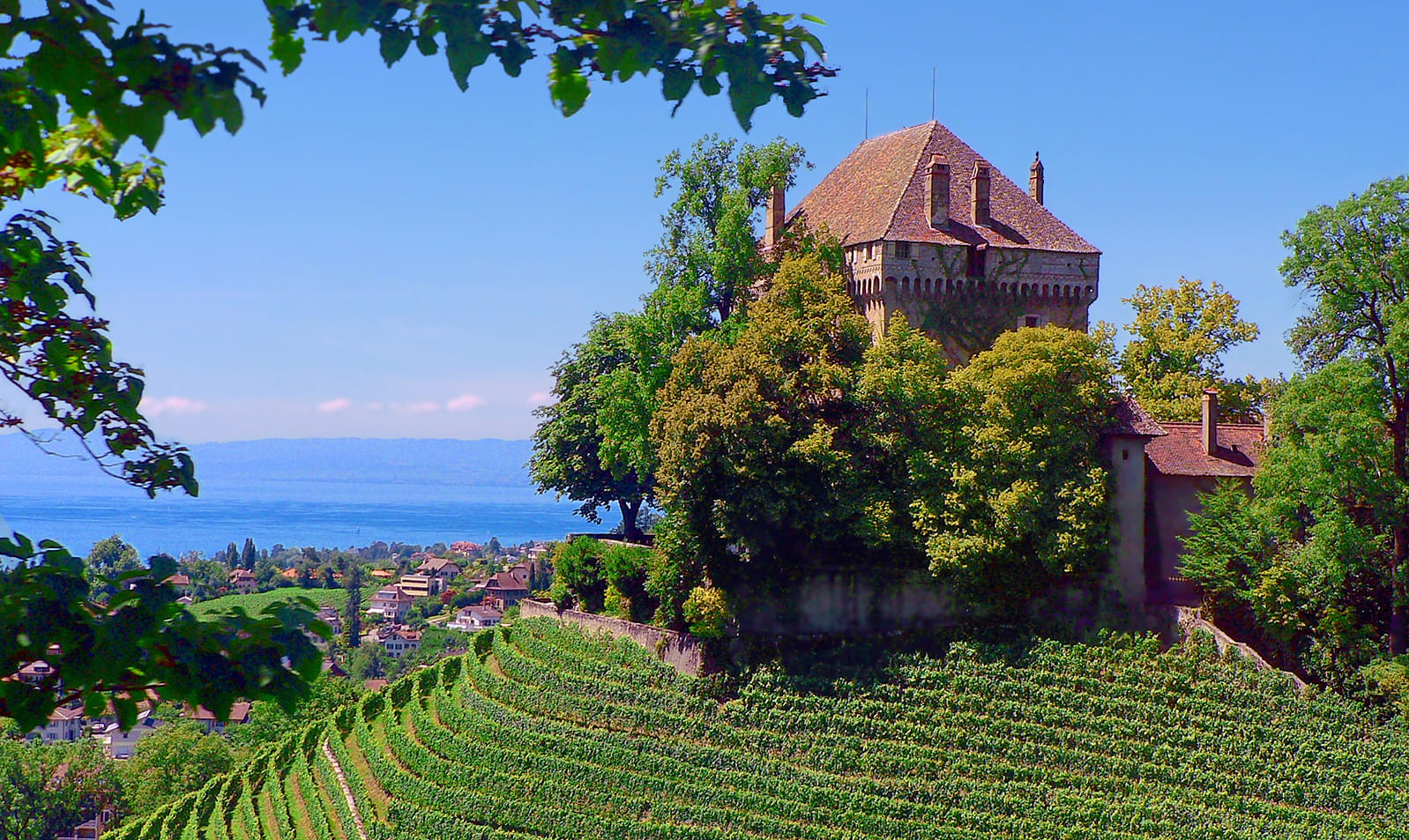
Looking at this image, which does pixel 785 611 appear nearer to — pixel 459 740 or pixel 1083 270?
pixel 459 740

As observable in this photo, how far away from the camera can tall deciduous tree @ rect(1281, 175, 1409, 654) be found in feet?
89.5

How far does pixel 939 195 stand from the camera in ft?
112

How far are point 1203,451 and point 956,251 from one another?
25.2ft

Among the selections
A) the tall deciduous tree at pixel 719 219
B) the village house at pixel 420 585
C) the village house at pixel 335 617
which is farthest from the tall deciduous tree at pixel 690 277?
the village house at pixel 420 585

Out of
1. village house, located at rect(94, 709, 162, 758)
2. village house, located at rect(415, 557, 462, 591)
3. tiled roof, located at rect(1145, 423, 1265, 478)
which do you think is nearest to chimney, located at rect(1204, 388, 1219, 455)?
tiled roof, located at rect(1145, 423, 1265, 478)

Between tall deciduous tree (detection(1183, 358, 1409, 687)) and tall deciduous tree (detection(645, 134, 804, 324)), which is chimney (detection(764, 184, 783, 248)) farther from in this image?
tall deciduous tree (detection(1183, 358, 1409, 687))

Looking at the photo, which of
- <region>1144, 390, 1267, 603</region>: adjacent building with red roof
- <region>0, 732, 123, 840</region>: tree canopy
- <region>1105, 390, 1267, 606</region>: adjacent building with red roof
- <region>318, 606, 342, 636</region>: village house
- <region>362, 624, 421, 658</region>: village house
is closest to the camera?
<region>1105, 390, 1267, 606</region>: adjacent building with red roof

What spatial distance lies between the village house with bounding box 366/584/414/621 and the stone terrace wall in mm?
120593

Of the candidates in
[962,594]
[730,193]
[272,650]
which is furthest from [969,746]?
[272,650]

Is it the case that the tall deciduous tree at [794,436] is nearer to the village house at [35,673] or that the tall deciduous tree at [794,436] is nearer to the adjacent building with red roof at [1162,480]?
the adjacent building with red roof at [1162,480]

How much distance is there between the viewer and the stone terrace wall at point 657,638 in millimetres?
31062

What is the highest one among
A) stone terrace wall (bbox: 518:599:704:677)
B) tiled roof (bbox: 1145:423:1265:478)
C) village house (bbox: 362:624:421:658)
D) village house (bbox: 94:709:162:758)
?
tiled roof (bbox: 1145:423:1265:478)

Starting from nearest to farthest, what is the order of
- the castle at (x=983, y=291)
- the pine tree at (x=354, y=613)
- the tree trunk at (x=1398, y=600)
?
1. the tree trunk at (x=1398, y=600)
2. the castle at (x=983, y=291)
3. the pine tree at (x=354, y=613)

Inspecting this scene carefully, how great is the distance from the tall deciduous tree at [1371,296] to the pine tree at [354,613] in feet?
359
